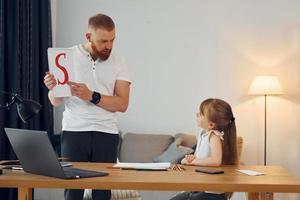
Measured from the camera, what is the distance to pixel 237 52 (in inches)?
197

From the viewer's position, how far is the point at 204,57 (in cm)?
506

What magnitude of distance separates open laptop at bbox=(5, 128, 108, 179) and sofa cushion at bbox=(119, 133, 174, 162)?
8.79 feet

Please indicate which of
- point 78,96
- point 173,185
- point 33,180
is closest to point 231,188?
point 173,185

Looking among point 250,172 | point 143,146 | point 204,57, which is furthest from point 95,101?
point 204,57

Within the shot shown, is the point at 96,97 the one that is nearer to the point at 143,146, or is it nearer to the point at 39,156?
the point at 39,156

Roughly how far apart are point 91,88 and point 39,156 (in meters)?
0.62

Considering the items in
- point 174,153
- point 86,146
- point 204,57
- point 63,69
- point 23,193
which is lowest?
point 174,153

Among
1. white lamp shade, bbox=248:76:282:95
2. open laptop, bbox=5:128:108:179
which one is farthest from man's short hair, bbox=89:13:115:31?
white lamp shade, bbox=248:76:282:95

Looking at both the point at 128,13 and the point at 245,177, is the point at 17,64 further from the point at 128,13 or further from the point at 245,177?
the point at 245,177

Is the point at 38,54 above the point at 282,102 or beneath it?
above

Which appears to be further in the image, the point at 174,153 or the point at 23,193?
the point at 174,153

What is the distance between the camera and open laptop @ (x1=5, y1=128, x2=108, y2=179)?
1825 millimetres

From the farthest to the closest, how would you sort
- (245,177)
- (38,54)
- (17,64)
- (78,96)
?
1. (38,54)
2. (17,64)
3. (78,96)
4. (245,177)

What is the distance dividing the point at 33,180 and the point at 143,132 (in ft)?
11.0
